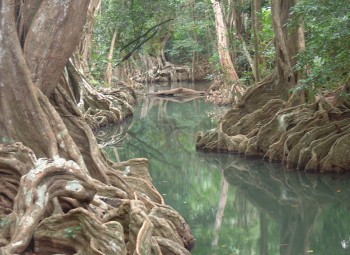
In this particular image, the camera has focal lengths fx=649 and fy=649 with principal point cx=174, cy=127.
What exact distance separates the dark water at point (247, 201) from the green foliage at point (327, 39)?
1.97 metres

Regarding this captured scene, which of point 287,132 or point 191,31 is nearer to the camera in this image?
point 287,132

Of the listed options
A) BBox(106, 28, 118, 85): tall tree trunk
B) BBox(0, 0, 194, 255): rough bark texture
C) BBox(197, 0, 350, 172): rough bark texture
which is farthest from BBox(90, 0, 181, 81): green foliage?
BBox(0, 0, 194, 255): rough bark texture

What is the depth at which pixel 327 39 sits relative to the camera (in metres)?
11.0

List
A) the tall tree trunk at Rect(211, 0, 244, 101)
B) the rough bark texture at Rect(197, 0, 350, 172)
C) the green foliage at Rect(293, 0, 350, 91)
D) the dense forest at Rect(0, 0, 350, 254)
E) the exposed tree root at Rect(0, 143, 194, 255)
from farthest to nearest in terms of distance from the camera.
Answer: the tall tree trunk at Rect(211, 0, 244, 101)
the rough bark texture at Rect(197, 0, 350, 172)
the green foliage at Rect(293, 0, 350, 91)
the dense forest at Rect(0, 0, 350, 254)
the exposed tree root at Rect(0, 143, 194, 255)

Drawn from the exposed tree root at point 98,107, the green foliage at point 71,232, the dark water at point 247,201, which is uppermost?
the green foliage at point 71,232

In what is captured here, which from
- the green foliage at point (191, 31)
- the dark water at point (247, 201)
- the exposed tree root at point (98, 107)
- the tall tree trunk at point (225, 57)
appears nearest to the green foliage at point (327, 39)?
the dark water at point (247, 201)

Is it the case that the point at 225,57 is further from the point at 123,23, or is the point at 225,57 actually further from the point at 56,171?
the point at 56,171

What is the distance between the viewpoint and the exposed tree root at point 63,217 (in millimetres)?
5730

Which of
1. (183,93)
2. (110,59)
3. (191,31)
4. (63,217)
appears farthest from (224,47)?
(63,217)

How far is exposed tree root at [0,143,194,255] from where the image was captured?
5730 mm

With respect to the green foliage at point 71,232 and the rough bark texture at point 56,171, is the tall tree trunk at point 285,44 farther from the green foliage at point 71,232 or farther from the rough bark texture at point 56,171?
the green foliage at point 71,232

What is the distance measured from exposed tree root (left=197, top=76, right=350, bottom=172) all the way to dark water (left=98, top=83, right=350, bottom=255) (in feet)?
1.04

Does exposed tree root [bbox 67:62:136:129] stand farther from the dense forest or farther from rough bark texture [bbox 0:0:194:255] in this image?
rough bark texture [bbox 0:0:194:255]

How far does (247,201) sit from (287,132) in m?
2.52
